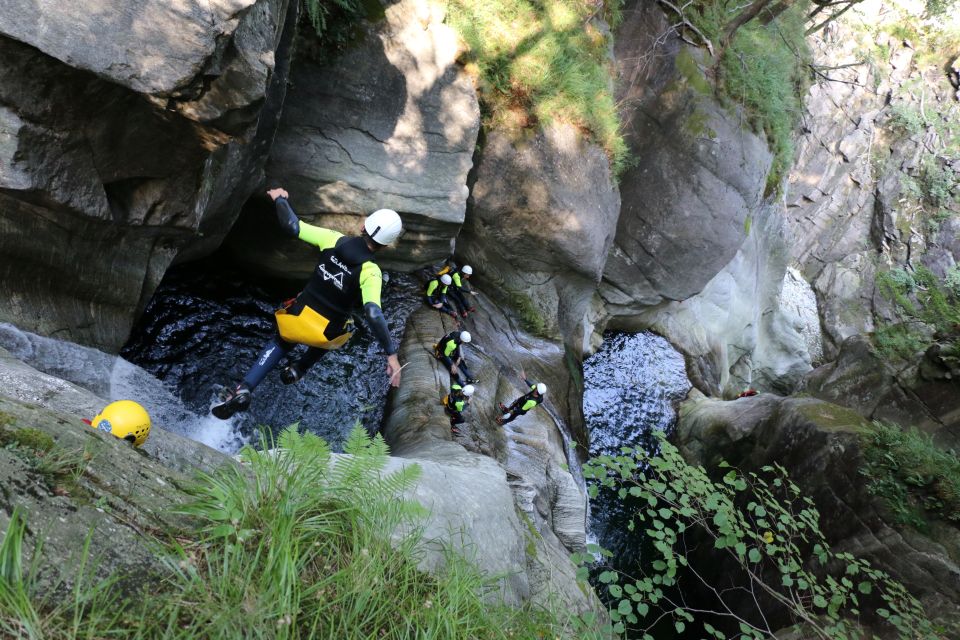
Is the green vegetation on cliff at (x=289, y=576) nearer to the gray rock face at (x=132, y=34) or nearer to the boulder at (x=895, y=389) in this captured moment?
the gray rock face at (x=132, y=34)

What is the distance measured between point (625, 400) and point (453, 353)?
669 centimetres

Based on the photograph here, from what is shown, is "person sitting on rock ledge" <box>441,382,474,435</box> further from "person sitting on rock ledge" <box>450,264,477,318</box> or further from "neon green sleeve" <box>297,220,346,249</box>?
"neon green sleeve" <box>297,220,346,249</box>

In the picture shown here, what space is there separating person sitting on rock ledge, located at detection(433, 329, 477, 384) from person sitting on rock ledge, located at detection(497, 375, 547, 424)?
840mm

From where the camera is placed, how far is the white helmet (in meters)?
5.01

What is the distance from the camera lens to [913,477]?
784cm

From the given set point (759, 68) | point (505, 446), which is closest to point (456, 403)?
point (505, 446)

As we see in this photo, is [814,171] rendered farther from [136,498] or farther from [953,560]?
[136,498]

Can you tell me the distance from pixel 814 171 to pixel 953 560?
23970 millimetres

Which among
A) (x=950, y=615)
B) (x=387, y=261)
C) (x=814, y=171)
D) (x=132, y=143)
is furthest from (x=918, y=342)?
(x=814, y=171)

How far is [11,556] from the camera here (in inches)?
63.0

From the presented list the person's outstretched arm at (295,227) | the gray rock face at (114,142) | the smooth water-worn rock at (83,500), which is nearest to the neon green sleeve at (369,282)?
the person's outstretched arm at (295,227)

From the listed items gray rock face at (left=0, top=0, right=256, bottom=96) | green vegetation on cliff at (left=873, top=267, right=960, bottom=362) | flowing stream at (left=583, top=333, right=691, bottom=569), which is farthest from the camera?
flowing stream at (left=583, top=333, right=691, bottom=569)

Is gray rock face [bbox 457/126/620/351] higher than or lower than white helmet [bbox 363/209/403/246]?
higher

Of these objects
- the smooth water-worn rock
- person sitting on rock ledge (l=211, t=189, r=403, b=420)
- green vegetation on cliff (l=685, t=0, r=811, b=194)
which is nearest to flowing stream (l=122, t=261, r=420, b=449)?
person sitting on rock ledge (l=211, t=189, r=403, b=420)
